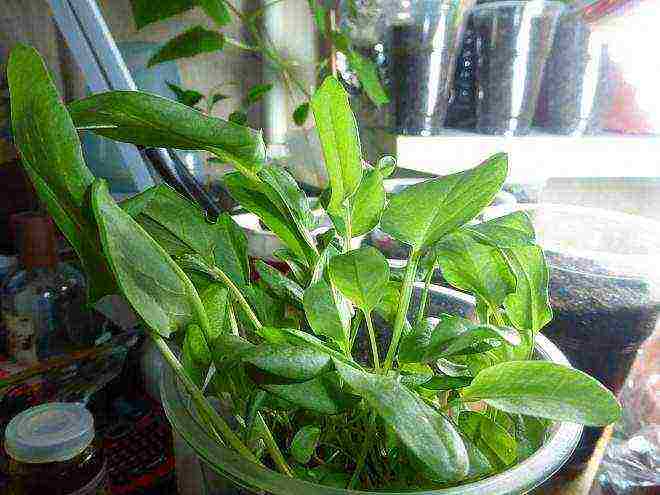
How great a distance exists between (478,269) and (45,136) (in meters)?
0.13

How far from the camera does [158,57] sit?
62cm

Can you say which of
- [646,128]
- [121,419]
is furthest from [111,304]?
[646,128]

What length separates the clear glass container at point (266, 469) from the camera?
0.49ft

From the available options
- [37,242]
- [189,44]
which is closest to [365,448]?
[37,242]

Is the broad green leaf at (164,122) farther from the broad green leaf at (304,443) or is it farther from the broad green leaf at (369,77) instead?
the broad green leaf at (369,77)

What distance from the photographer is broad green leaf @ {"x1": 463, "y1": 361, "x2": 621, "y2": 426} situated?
5.8 inches

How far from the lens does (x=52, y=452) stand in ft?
0.90

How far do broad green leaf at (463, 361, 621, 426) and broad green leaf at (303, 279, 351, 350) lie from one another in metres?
0.04

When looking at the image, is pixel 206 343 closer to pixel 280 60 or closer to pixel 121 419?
pixel 121 419

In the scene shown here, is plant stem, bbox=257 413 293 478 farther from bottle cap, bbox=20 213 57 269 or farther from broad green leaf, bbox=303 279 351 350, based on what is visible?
bottle cap, bbox=20 213 57 269

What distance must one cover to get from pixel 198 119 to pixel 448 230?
0.25 ft

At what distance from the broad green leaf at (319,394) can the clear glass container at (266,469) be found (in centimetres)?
2

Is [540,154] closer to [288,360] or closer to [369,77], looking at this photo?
[369,77]

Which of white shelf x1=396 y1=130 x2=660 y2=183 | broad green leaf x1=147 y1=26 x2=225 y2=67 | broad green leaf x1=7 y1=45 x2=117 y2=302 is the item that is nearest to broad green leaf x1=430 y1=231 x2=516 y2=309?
broad green leaf x1=7 y1=45 x2=117 y2=302
